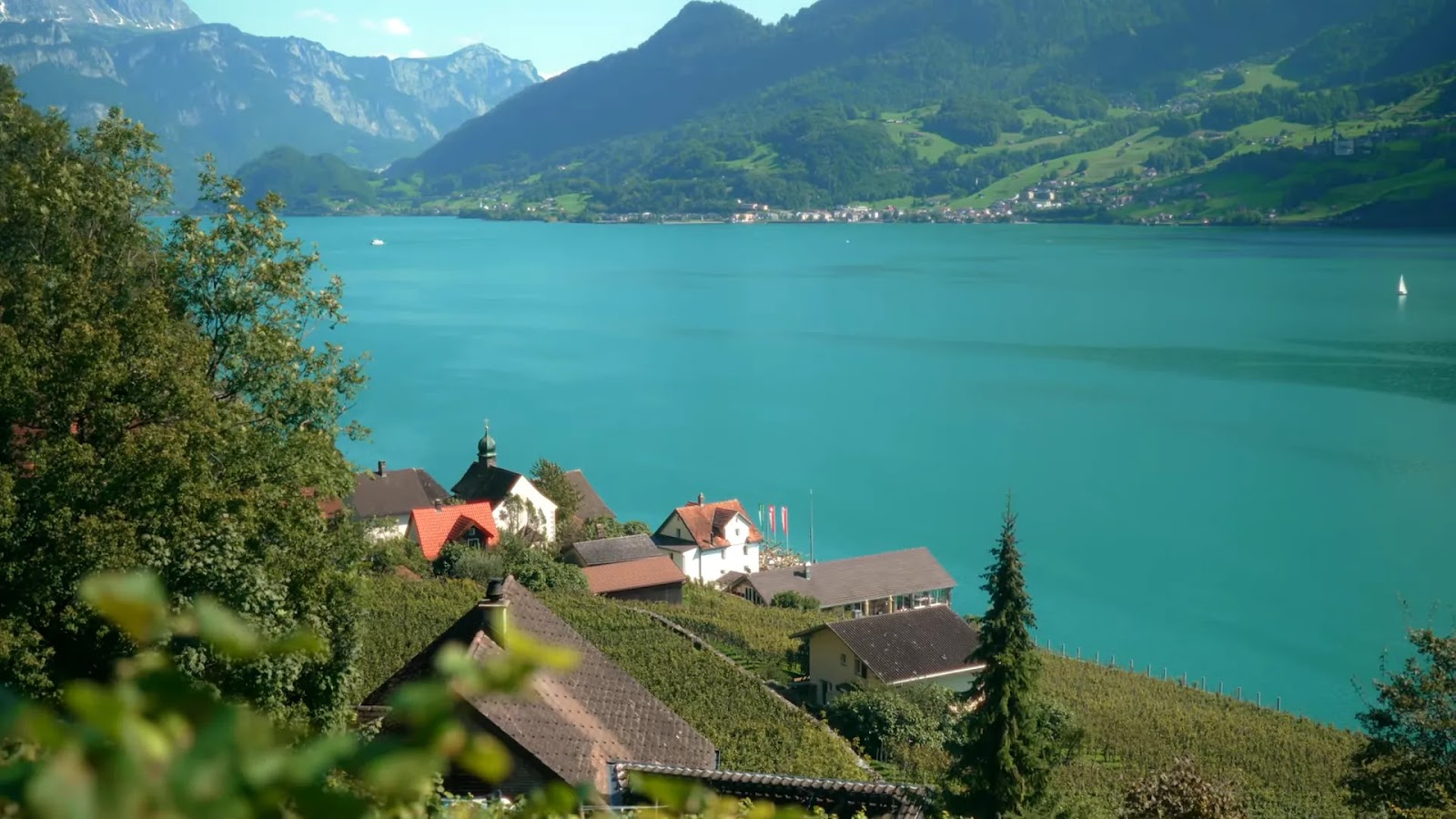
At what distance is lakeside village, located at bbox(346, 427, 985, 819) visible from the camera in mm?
10906

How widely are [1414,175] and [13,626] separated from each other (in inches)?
6543

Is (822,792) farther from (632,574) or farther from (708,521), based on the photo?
(708,521)

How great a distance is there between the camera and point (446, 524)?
35.9 meters

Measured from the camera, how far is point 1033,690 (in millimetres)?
17172

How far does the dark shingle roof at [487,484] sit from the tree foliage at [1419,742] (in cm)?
2639

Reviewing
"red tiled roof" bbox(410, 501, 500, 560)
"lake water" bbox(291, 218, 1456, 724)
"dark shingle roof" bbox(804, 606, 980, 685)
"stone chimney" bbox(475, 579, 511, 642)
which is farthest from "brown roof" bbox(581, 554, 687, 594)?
"stone chimney" bbox(475, 579, 511, 642)

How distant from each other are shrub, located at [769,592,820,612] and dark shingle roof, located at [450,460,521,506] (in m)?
8.38

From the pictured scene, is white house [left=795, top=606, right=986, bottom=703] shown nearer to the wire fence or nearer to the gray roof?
the wire fence

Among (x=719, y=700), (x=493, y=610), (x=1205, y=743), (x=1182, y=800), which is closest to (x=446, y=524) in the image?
(x=719, y=700)

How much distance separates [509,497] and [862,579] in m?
10.3

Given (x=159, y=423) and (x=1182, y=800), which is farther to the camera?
(x=1182, y=800)

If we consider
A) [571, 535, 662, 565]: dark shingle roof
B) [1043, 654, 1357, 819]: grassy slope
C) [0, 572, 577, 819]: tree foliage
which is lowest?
[1043, 654, 1357, 819]: grassy slope

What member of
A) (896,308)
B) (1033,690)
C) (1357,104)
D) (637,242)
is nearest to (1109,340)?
(896,308)

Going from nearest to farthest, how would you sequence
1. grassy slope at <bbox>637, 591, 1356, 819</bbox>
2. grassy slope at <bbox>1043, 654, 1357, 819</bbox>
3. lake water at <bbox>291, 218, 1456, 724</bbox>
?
grassy slope at <bbox>1043, 654, 1357, 819</bbox> < grassy slope at <bbox>637, 591, 1356, 819</bbox> < lake water at <bbox>291, 218, 1456, 724</bbox>
